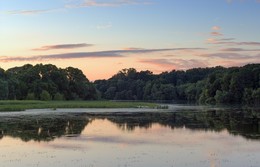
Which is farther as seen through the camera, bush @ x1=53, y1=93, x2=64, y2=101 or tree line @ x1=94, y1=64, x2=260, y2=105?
tree line @ x1=94, y1=64, x2=260, y2=105

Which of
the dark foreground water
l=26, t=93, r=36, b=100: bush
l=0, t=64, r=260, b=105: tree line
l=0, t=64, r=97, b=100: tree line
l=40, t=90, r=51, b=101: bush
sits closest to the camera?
the dark foreground water

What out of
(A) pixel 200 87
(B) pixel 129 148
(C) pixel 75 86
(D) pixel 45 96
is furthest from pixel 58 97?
(B) pixel 129 148

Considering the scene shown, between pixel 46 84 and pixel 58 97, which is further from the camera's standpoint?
pixel 46 84

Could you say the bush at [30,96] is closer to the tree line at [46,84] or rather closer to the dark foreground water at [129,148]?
the tree line at [46,84]

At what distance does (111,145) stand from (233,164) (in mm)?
7848

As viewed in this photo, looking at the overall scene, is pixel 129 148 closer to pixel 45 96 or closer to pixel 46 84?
pixel 45 96

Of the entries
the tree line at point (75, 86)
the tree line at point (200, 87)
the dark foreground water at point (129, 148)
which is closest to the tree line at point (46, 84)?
the tree line at point (75, 86)

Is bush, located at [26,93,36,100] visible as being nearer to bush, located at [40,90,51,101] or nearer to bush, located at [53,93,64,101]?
bush, located at [40,90,51,101]

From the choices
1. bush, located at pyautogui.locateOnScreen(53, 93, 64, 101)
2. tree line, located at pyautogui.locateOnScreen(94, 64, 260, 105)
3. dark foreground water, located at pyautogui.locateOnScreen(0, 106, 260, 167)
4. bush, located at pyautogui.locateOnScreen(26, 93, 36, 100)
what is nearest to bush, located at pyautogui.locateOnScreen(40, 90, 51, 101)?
bush, located at pyautogui.locateOnScreen(26, 93, 36, 100)

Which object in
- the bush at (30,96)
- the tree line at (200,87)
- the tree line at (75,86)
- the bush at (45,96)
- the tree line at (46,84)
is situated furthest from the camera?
the tree line at (200,87)

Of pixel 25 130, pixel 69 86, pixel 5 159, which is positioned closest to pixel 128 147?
pixel 5 159

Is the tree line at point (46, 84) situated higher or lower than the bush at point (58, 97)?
higher

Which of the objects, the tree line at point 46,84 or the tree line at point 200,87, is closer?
the tree line at point 46,84

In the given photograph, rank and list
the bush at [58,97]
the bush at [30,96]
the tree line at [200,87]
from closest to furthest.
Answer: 1. the bush at [30,96]
2. the bush at [58,97]
3. the tree line at [200,87]
